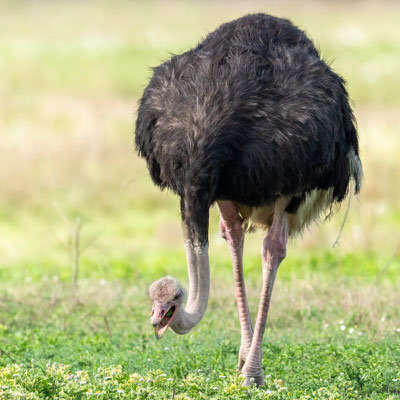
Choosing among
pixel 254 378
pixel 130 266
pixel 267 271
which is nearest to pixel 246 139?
pixel 267 271

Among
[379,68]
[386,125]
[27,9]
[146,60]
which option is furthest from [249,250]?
[27,9]

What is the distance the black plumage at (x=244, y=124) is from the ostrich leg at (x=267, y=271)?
10 cm

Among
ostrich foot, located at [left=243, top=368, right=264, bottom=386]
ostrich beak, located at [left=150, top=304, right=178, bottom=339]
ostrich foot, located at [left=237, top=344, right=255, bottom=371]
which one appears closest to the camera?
ostrich beak, located at [left=150, top=304, right=178, bottom=339]

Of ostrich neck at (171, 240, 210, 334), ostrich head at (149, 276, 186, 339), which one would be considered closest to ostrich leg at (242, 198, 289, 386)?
ostrich neck at (171, 240, 210, 334)

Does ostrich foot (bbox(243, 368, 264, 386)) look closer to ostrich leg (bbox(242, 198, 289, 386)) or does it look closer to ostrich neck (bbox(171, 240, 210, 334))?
ostrich leg (bbox(242, 198, 289, 386))

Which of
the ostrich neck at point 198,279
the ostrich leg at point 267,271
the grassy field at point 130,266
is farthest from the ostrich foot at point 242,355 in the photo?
the ostrich neck at point 198,279

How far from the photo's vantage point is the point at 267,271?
18.3 feet

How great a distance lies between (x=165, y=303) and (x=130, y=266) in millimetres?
4897

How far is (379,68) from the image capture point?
24.1m

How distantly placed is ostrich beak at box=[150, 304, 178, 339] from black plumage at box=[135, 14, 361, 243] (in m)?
0.45

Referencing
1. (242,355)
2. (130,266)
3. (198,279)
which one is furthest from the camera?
(130,266)

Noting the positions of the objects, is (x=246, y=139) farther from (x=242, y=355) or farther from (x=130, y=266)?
(x=130, y=266)

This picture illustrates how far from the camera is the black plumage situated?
4.99 metres

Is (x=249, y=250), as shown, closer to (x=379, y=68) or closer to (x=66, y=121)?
(x=66, y=121)
